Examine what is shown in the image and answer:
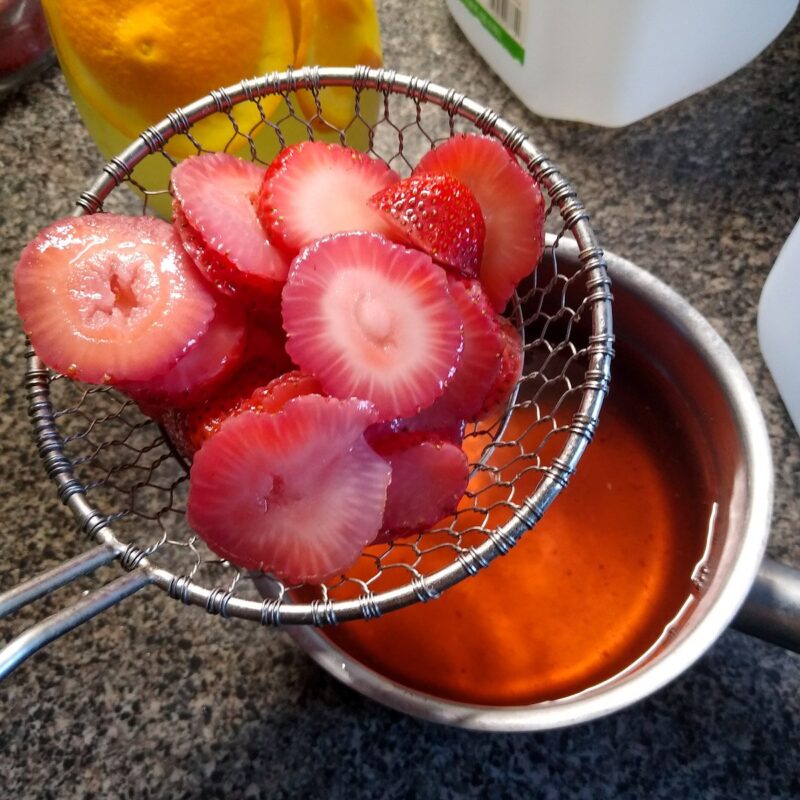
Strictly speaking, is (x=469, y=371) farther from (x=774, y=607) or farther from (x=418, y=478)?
(x=774, y=607)

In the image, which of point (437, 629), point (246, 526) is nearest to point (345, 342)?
point (246, 526)

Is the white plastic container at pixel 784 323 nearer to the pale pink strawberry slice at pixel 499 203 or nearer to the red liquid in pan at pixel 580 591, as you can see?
the red liquid in pan at pixel 580 591

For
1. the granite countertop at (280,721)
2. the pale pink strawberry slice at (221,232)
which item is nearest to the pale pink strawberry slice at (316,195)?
the pale pink strawberry slice at (221,232)

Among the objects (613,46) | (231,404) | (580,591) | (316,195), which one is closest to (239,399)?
(231,404)

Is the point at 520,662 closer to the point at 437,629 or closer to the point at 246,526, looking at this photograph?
the point at 437,629

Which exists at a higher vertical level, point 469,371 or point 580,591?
point 469,371

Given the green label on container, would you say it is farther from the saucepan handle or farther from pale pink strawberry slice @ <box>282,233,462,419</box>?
the saucepan handle

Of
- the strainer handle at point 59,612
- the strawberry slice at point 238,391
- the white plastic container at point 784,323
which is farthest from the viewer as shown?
the white plastic container at point 784,323
